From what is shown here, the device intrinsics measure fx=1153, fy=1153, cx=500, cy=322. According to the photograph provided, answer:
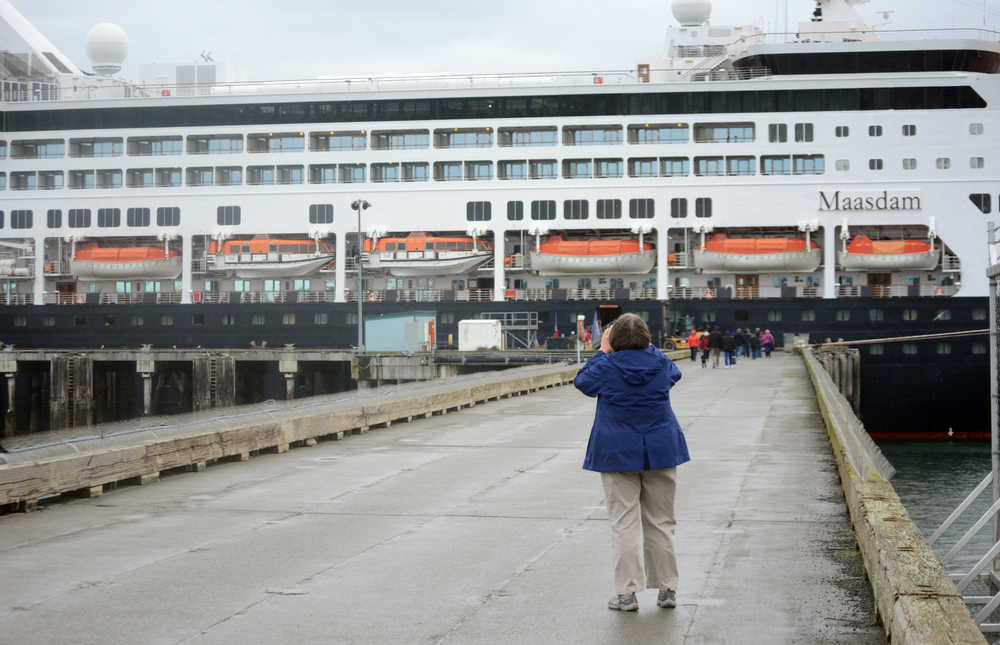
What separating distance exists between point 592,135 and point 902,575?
51.5m

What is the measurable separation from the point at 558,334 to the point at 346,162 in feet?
46.2

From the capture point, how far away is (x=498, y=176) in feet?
186

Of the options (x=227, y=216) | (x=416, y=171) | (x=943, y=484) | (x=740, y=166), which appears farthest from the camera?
(x=227, y=216)

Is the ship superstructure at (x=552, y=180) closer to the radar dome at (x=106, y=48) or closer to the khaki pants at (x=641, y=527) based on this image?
the radar dome at (x=106, y=48)

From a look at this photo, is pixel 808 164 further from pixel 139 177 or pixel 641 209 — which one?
pixel 139 177

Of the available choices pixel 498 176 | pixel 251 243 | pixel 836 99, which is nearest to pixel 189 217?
pixel 251 243

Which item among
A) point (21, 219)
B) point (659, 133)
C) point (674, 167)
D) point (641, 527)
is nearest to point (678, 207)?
point (674, 167)

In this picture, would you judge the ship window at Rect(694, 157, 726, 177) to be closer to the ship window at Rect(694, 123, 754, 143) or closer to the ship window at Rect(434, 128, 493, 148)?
the ship window at Rect(694, 123, 754, 143)

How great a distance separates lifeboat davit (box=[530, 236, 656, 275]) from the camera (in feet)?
178

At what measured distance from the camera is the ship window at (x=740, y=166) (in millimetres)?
54812

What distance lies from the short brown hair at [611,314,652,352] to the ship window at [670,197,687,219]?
48.7 metres

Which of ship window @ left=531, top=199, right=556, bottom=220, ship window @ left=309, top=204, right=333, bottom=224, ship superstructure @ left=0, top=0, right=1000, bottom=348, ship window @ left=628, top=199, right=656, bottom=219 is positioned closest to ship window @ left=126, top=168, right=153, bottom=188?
ship superstructure @ left=0, top=0, right=1000, bottom=348

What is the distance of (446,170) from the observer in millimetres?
57344

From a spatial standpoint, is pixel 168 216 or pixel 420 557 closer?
pixel 420 557
